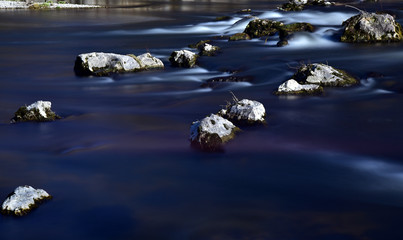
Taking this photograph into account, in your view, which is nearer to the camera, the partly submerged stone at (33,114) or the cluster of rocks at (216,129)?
the cluster of rocks at (216,129)

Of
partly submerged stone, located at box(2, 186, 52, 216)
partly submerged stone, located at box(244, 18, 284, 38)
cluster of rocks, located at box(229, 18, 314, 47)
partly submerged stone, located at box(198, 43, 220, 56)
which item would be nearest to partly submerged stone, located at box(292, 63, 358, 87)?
partly submerged stone, located at box(198, 43, 220, 56)

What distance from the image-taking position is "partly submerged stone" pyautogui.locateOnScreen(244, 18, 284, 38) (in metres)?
20.2

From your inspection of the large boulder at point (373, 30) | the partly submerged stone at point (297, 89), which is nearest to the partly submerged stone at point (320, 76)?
the partly submerged stone at point (297, 89)

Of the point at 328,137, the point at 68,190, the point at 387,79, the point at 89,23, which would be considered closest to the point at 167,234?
the point at 68,190

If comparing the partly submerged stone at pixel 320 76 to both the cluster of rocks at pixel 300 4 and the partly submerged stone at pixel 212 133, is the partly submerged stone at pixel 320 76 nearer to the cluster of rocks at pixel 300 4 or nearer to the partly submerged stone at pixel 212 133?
the partly submerged stone at pixel 212 133

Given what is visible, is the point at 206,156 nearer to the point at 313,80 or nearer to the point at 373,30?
the point at 313,80

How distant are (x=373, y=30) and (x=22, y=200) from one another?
1432cm

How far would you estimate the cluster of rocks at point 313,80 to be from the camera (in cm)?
1137

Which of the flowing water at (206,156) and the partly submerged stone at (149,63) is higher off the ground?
the partly submerged stone at (149,63)

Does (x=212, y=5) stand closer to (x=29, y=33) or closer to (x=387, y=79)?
(x=29, y=33)

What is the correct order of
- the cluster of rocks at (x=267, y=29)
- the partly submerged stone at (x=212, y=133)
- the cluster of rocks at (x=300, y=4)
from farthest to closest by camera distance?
the cluster of rocks at (x=300, y=4), the cluster of rocks at (x=267, y=29), the partly submerged stone at (x=212, y=133)

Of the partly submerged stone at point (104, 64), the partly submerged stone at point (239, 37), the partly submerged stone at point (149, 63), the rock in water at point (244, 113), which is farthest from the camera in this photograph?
the partly submerged stone at point (239, 37)

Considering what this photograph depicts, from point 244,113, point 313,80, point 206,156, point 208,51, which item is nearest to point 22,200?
point 206,156

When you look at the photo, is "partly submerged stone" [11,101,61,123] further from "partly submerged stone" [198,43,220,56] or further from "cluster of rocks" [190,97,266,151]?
"partly submerged stone" [198,43,220,56]
